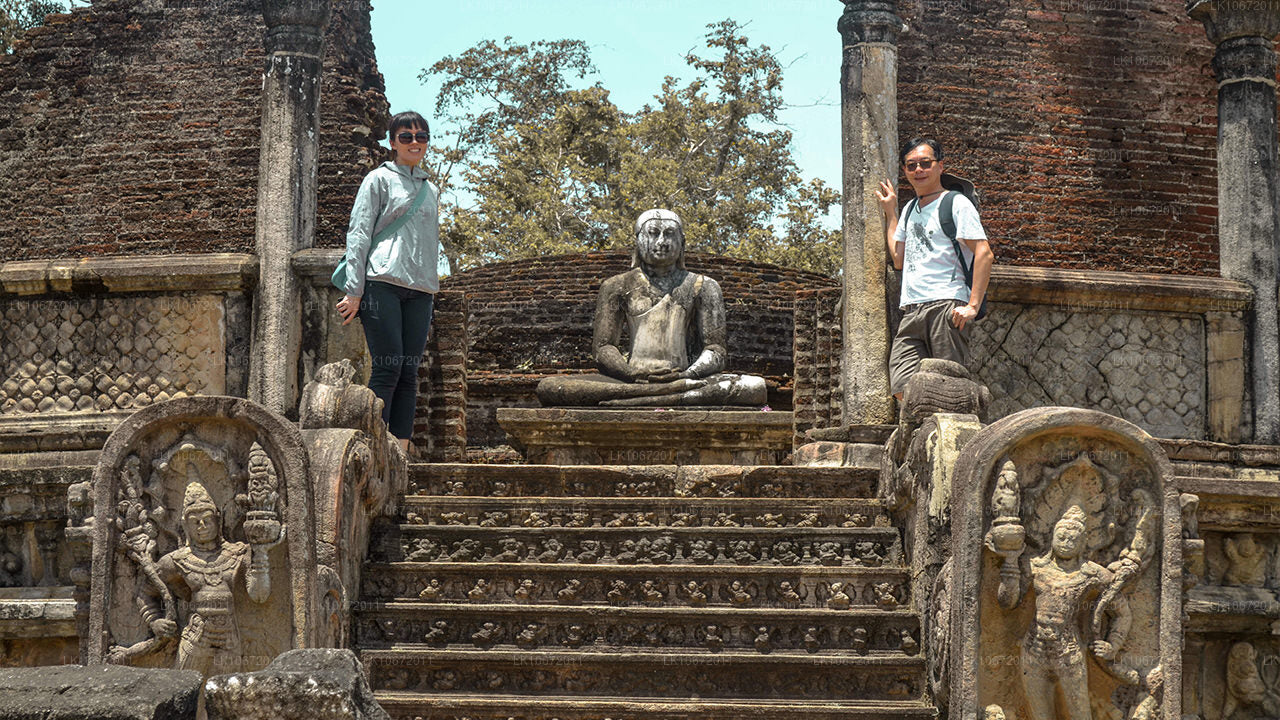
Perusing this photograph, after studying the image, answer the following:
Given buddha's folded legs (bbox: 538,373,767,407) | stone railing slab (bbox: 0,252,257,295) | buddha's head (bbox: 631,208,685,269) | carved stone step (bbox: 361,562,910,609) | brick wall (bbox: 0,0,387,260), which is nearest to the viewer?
carved stone step (bbox: 361,562,910,609)

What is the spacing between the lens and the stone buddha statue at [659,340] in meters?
9.42

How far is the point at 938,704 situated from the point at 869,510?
1.28 metres

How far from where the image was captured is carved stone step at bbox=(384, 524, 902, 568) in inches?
274

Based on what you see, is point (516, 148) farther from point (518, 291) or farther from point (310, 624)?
point (310, 624)

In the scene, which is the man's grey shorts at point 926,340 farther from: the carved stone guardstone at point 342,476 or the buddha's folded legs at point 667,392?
the carved stone guardstone at point 342,476

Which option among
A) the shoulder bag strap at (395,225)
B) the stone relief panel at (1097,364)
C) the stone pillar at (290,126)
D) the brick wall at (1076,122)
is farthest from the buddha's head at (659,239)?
the brick wall at (1076,122)

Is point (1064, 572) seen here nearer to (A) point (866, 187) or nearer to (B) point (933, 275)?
(B) point (933, 275)

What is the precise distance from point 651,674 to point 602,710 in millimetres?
302

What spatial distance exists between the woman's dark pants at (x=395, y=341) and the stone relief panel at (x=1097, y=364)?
10.1ft

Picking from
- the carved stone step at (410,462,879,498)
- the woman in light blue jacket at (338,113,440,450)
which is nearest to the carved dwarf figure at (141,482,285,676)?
the carved stone step at (410,462,879,498)

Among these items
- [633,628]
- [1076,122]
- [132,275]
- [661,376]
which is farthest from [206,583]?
[1076,122]

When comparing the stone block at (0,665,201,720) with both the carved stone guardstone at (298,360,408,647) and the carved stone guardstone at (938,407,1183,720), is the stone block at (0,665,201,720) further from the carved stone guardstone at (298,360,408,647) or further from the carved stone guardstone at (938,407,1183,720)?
the carved stone guardstone at (938,407,1183,720)

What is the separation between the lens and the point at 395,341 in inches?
305

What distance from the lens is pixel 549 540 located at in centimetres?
705
